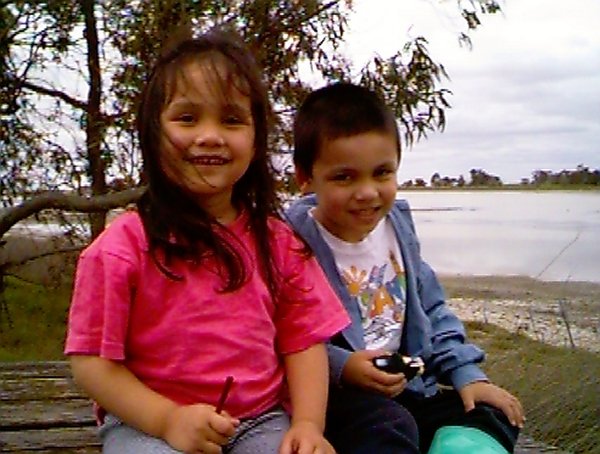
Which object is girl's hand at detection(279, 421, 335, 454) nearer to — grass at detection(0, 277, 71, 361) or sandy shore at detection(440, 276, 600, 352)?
grass at detection(0, 277, 71, 361)

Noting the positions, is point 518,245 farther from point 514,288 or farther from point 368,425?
point 368,425

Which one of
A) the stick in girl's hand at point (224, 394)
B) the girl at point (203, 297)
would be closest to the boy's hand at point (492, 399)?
the girl at point (203, 297)

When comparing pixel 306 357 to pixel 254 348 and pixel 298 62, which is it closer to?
pixel 254 348

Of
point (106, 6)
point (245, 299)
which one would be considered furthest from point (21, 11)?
point (245, 299)

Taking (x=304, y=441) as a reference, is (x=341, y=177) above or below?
above

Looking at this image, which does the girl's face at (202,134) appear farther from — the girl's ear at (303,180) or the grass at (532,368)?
the grass at (532,368)

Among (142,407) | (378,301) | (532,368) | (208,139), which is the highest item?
(208,139)

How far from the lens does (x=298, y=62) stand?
4637 millimetres

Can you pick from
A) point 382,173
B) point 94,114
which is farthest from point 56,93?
point 382,173

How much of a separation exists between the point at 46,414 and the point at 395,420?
4.39 ft

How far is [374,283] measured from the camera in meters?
2.08

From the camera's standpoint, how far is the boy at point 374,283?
1.92 metres

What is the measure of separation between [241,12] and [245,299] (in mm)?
2864

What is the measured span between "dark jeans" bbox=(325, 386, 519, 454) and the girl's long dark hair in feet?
0.93
